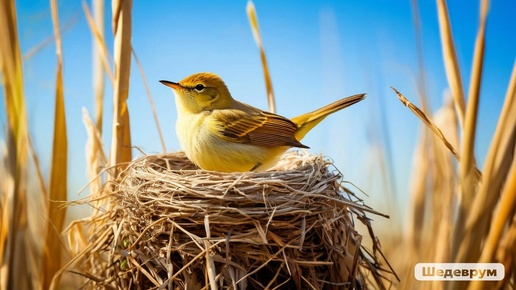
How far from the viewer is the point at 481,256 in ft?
4.33

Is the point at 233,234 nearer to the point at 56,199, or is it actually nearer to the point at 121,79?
the point at 56,199

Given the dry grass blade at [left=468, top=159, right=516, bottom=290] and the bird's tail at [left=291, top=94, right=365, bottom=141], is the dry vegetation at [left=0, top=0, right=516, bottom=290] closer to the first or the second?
the dry grass blade at [left=468, top=159, right=516, bottom=290]

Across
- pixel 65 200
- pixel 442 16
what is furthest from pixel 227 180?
pixel 442 16

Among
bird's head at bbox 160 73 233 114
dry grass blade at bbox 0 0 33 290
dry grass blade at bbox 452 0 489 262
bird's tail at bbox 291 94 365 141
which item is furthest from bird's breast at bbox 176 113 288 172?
dry grass blade at bbox 452 0 489 262

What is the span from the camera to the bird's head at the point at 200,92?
313 centimetres

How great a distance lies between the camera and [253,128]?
307cm

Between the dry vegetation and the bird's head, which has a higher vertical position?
the bird's head

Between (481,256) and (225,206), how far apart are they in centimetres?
116

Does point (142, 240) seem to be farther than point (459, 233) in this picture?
Yes

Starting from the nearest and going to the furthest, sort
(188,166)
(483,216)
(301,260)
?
(483,216), (301,260), (188,166)

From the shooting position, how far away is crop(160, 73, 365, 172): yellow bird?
2.97 metres

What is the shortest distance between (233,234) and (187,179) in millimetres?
384

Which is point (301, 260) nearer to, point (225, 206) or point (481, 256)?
point (225, 206)

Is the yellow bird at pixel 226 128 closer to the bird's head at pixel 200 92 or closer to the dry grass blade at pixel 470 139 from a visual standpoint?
the bird's head at pixel 200 92
